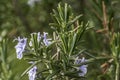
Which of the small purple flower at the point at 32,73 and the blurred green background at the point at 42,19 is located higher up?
the blurred green background at the point at 42,19

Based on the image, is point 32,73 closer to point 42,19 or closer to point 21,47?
point 21,47

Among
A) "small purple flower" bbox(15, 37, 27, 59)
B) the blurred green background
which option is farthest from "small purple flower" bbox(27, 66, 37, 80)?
the blurred green background

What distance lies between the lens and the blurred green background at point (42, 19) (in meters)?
1.87

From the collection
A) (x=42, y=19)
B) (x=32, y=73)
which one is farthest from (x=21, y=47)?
(x=42, y=19)

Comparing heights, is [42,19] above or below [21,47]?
above

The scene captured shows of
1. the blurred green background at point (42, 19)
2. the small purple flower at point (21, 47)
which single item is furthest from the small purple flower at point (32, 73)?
the blurred green background at point (42, 19)

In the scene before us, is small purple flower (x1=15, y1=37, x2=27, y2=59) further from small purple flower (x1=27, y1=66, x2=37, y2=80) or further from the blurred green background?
the blurred green background

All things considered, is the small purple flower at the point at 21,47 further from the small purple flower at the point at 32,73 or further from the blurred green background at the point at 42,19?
the blurred green background at the point at 42,19

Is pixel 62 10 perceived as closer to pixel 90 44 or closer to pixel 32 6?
pixel 90 44

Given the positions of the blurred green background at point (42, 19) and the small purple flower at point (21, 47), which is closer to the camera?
the small purple flower at point (21, 47)

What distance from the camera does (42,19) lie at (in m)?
2.81

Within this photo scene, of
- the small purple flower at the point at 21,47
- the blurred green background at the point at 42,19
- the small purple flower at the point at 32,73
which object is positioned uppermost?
the blurred green background at the point at 42,19

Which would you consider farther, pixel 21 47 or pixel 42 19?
pixel 42 19

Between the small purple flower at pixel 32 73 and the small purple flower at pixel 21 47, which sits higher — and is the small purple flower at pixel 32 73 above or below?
below
